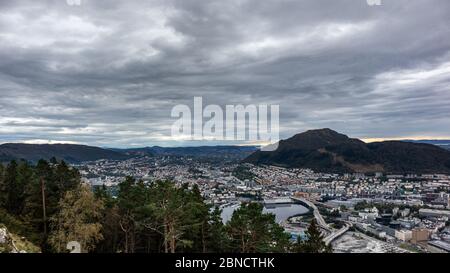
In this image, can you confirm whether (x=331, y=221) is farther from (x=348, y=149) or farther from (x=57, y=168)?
(x=348, y=149)

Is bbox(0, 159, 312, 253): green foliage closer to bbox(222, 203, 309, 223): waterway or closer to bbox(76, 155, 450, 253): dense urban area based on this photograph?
bbox(76, 155, 450, 253): dense urban area

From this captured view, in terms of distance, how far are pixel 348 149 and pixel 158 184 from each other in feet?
565

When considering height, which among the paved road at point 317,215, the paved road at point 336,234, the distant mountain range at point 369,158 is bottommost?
the paved road at point 317,215

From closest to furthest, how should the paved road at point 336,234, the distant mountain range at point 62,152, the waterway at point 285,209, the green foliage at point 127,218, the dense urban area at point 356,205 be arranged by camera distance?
the green foliage at point 127,218, the paved road at point 336,234, the dense urban area at point 356,205, the waterway at point 285,209, the distant mountain range at point 62,152

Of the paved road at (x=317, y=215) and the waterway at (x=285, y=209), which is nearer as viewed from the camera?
the paved road at (x=317, y=215)

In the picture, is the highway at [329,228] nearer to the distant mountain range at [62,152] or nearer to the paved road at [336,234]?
the paved road at [336,234]

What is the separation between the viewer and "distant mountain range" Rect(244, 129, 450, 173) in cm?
15325

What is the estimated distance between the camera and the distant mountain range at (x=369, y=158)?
153 metres

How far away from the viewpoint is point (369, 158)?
169m

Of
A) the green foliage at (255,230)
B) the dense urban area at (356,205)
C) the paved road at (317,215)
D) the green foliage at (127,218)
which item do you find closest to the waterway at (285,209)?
the dense urban area at (356,205)

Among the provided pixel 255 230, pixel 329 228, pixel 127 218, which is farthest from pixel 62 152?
pixel 255 230

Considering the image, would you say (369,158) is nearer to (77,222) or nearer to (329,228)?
(329,228)

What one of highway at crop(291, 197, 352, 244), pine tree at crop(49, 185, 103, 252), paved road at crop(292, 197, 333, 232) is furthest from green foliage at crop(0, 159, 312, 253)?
paved road at crop(292, 197, 333, 232)
